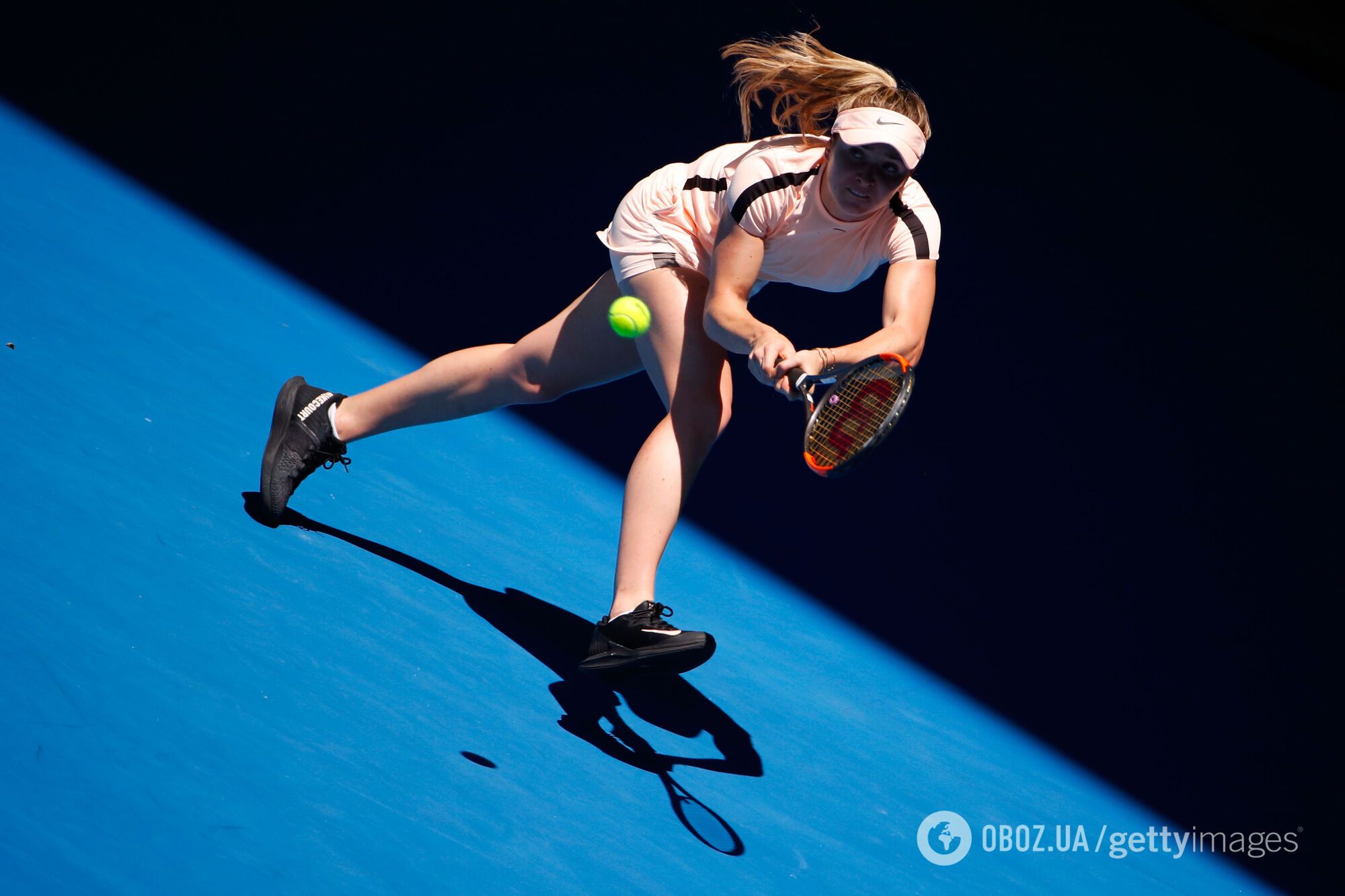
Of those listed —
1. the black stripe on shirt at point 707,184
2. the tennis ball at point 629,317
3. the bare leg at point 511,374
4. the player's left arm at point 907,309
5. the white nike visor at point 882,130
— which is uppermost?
the white nike visor at point 882,130

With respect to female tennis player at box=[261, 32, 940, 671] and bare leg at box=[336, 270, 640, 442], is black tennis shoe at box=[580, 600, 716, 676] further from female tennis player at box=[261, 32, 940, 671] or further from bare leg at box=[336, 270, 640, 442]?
bare leg at box=[336, 270, 640, 442]

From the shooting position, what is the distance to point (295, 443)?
8.64ft

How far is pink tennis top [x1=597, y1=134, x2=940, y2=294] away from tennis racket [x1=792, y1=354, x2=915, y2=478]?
0.27 meters

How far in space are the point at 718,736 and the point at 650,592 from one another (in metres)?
0.35

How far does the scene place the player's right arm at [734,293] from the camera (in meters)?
2.20

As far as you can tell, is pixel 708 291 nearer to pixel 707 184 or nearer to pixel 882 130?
pixel 707 184

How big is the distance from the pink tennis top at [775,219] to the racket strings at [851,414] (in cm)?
28

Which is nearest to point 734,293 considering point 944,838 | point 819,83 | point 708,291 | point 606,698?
point 708,291

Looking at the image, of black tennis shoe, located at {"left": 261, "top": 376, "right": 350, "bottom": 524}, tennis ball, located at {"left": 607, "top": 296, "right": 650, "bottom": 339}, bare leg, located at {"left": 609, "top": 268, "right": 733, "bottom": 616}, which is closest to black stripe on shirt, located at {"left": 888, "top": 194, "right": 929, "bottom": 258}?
bare leg, located at {"left": 609, "top": 268, "right": 733, "bottom": 616}

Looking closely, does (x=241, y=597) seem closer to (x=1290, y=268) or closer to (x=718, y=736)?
(x=718, y=736)

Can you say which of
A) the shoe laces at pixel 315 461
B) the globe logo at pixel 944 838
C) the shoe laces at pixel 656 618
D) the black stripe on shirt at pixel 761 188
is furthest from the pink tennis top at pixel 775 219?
the globe logo at pixel 944 838

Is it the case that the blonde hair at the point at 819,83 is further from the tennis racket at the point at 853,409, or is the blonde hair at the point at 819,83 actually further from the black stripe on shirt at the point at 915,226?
the tennis racket at the point at 853,409

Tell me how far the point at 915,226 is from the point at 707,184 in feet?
1.41

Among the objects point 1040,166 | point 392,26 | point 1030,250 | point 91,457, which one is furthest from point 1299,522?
point 392,26
